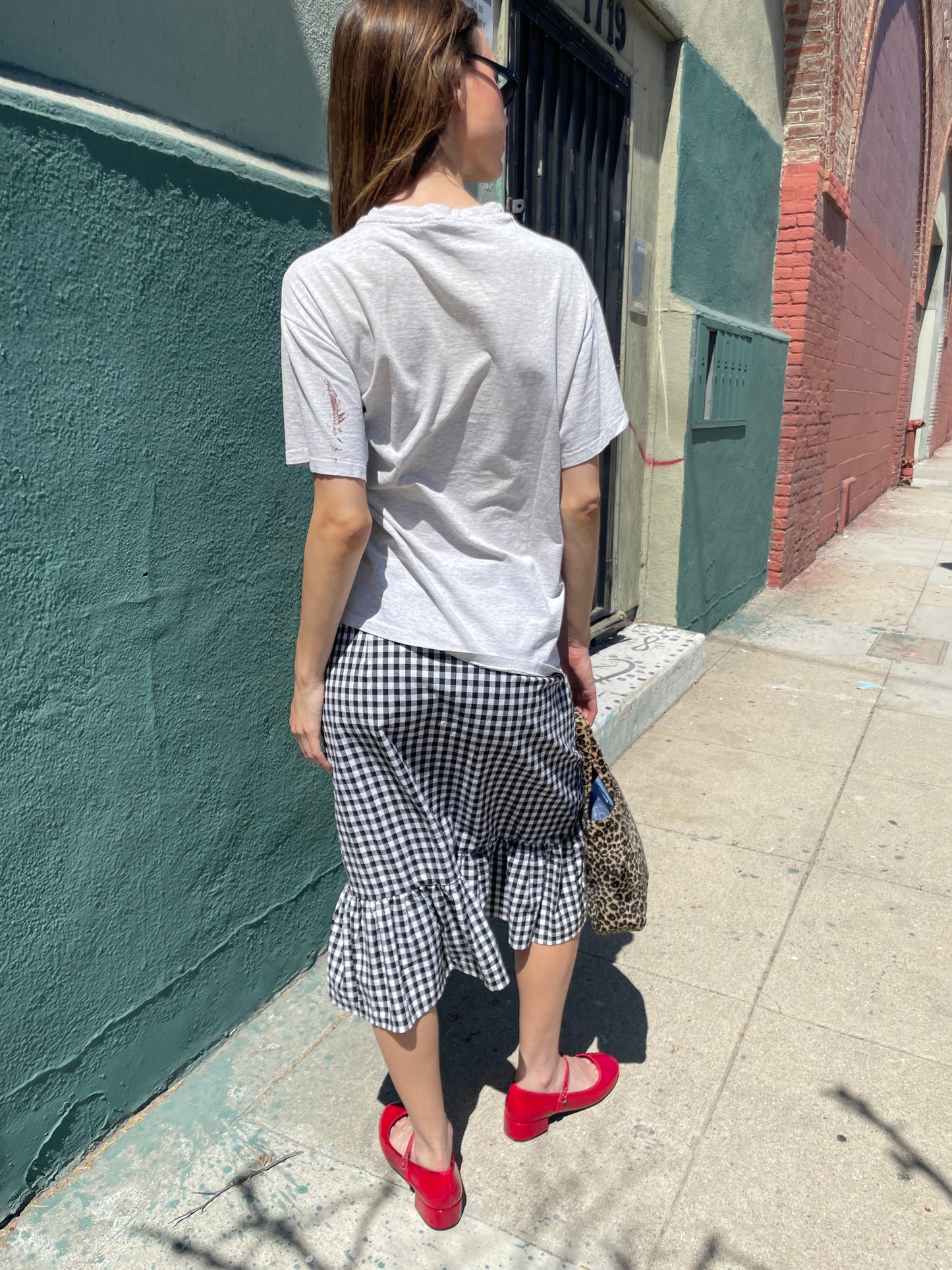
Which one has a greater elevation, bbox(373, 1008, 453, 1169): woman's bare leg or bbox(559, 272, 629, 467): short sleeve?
bbox(559, 272, 629, 467): short sleeve

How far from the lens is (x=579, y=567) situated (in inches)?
67.1

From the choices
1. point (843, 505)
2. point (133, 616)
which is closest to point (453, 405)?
point (133, 616)

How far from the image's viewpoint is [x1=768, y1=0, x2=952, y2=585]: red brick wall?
19.7 feet

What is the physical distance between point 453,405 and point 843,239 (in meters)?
7.07

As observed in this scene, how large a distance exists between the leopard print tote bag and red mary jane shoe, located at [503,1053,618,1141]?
0.39m

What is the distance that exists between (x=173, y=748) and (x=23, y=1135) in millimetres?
790

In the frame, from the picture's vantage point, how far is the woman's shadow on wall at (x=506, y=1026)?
2.17m

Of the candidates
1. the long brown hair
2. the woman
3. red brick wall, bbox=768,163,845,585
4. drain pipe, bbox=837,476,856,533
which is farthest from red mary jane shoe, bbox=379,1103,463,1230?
drain pipe, bbox=837,476,856,533


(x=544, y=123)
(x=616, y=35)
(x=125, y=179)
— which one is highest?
(x=616, y=35)

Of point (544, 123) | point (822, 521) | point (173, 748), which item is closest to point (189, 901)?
point (173, 748)

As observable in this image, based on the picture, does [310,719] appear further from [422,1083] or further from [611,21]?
[611,21]

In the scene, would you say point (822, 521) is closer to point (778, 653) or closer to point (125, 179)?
point (778, 653)

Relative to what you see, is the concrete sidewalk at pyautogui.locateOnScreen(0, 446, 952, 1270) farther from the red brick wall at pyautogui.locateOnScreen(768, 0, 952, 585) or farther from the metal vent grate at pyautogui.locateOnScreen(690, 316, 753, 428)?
the red brick wall at pyautogui.locateOnScreen(768, 0, 952, 585)

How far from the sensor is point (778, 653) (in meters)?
5.39
